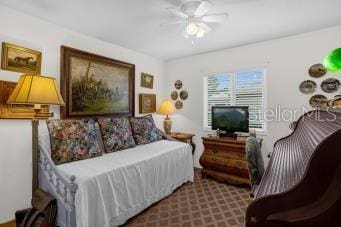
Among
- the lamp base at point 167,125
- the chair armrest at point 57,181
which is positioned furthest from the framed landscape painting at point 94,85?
the lamp base at point 167,125

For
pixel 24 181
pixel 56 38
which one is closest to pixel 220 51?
pixel 56 38

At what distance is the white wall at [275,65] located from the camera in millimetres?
2670

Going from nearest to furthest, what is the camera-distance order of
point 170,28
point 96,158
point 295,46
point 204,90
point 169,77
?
point 96,158 < point 170,28 < point 295,46 < point 204,90 < point 169,77

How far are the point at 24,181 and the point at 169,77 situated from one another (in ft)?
10.4

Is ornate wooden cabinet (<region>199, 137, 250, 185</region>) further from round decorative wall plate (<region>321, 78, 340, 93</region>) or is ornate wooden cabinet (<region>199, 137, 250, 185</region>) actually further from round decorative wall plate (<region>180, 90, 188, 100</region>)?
round decorative wall plate (<region>321, 78, 340, 93</region>)

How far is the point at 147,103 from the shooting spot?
12.3ft

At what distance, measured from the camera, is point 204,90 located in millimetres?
3820

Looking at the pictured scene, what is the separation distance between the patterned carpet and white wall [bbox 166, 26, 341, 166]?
3.24 ft

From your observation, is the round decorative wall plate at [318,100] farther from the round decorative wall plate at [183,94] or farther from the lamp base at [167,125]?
the lamp base at [167,125]

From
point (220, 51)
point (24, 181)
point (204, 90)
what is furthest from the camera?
point (204, 90)

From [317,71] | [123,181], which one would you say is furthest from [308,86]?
[123,181]

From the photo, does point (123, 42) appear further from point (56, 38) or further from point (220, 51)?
point (220, 51)

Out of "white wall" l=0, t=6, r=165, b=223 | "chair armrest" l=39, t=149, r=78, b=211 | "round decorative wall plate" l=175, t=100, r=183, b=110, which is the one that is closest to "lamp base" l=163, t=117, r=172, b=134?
"round decorative wall plate" l=175, t=100, r=183, b=110

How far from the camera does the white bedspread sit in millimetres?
1704
